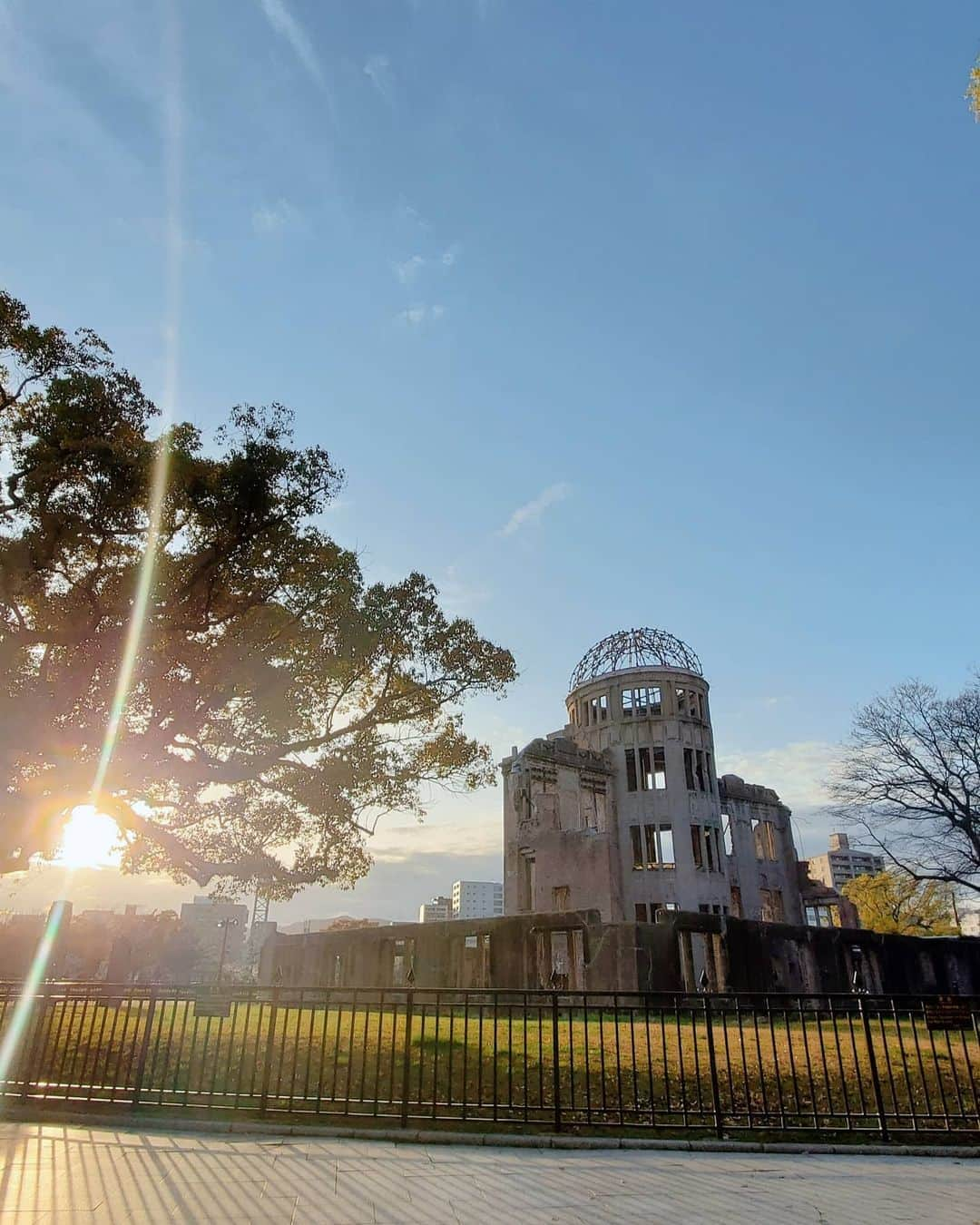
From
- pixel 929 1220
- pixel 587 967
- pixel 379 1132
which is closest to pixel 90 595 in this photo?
pixel 379 1132

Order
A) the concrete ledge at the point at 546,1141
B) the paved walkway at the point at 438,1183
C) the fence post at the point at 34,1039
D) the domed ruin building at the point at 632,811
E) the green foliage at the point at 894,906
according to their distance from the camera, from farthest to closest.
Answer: the green foliage at the point at 894,906 < the domed ruin building at the point at 632,811 < the fence post at the point at 34,1039 < the concrete ledge at the point at 546,1141 < the paved walkway at the point at 438,1183

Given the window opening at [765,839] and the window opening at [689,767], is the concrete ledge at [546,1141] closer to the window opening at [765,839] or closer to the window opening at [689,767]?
the window opening at [689,767]

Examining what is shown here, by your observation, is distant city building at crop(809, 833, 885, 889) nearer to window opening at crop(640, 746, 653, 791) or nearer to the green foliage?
the green foliage

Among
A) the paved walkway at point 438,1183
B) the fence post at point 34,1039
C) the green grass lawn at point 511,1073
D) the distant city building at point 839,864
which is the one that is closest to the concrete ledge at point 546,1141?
the paved walkway at point 438,1183

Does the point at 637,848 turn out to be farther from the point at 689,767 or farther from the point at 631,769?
the point at 689,767

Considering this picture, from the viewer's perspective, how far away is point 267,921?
66.7 m

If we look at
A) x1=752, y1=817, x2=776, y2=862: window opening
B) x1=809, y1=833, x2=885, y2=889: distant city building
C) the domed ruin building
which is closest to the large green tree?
the domed ruin building

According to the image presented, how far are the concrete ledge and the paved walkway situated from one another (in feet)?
0.48

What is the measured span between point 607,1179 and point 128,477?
13.1 m

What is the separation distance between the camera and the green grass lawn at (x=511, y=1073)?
801cm

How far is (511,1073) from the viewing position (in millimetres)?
8328

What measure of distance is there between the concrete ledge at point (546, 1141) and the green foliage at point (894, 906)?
3960 centimetres

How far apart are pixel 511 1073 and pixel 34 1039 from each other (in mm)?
5913

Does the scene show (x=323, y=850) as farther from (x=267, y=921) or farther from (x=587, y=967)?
(x=267, y=921)
